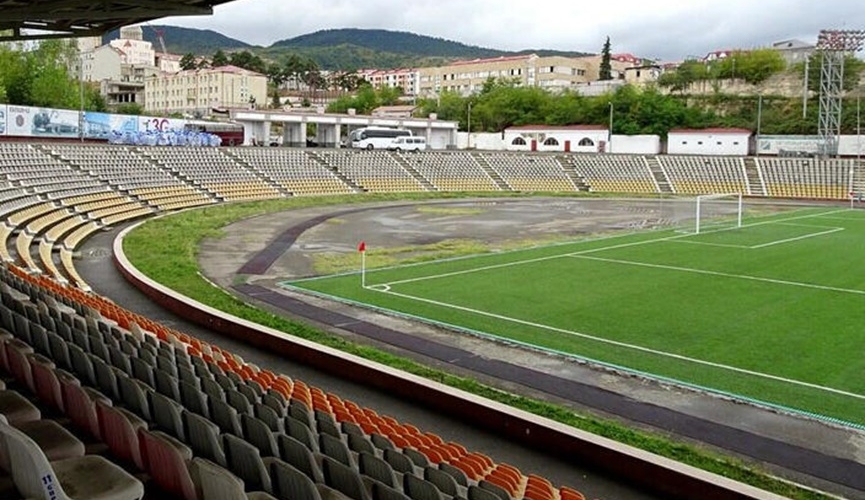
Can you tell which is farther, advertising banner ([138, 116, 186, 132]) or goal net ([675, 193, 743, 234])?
advertising banner ([138, 116, 186, 132])

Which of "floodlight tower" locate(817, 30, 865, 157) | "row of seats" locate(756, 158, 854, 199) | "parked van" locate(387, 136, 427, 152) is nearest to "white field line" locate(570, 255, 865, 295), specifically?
"row of seats" locate(756, 158, 854, 199)

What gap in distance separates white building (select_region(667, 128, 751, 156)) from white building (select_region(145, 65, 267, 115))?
3121 inches

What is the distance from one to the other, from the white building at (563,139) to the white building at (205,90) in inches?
2391

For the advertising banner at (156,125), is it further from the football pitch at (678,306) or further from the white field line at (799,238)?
the white field line at (799,238)

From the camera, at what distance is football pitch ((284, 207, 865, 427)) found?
1498 centimetres

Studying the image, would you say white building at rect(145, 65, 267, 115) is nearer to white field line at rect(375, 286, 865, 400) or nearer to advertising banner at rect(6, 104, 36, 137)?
advertising banner at rect(6, 104, 36, 137)

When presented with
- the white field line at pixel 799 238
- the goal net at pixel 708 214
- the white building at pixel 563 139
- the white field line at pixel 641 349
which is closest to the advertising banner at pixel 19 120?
the white field line at pixel 641 349

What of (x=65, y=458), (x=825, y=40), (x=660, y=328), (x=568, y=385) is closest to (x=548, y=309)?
(x=660, y=328)

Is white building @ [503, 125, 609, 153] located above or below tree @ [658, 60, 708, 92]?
below

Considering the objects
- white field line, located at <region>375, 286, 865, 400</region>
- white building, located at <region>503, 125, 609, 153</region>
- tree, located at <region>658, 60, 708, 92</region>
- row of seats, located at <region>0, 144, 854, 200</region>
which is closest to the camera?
white field line, located at <region>375, 286, 865, 400</region>

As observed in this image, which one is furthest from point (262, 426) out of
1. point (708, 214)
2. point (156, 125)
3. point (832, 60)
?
point (832, 60)

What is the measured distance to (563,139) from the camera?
300 feet

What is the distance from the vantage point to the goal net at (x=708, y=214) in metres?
41.1

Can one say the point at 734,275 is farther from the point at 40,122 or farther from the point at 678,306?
the point at 40,122
